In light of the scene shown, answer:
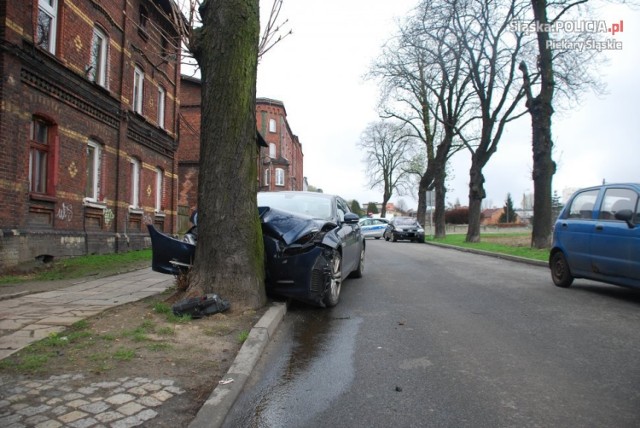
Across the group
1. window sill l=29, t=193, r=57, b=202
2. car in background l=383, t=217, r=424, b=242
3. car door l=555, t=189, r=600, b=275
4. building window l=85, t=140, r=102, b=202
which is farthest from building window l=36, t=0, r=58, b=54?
car in background l=383, t=217, r=424, b=242

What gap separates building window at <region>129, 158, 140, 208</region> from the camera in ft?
53.6

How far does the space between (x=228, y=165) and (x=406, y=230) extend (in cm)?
2263

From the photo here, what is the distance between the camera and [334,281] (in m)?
6.48

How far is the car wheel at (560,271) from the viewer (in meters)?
8.05

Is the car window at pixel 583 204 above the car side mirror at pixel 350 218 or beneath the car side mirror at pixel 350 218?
above

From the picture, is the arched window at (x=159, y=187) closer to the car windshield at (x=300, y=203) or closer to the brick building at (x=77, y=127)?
the brick building at (x=77, y=127)

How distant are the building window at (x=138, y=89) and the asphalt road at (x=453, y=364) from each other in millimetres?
12703

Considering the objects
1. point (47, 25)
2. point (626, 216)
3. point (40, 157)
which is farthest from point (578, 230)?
point (47, 25)

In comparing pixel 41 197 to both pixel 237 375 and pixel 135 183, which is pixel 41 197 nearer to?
pixel 135 183

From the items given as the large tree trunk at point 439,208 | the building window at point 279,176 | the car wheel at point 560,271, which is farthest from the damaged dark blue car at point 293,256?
the building window at point 279,176

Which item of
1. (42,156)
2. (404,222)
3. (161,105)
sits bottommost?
(404,222)

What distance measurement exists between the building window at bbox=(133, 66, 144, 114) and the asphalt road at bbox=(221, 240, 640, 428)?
41.7 ft

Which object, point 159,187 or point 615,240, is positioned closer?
point 615,240

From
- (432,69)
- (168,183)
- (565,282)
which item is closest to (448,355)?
(565,282)
